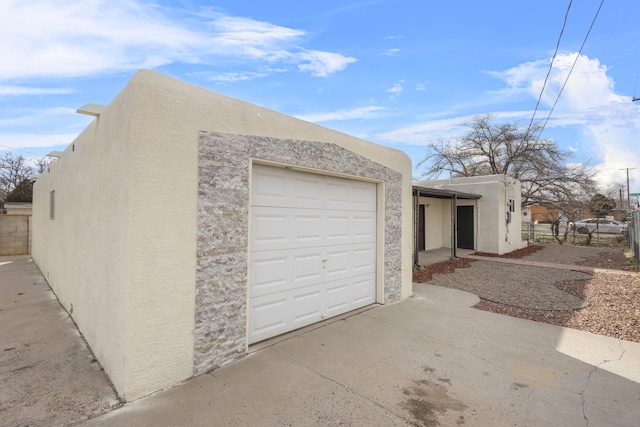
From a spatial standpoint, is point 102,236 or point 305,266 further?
point 305,266

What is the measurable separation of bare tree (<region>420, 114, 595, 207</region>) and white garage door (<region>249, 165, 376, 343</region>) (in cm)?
1780

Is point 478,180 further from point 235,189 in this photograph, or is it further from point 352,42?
point 235,189

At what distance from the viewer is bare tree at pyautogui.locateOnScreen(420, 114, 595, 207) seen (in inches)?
701

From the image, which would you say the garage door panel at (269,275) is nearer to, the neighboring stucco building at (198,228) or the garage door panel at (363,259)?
the neighboring stucco building at (198,228)

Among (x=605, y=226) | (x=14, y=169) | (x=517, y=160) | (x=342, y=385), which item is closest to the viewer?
(x=342, y=385)

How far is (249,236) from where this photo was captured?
362cm

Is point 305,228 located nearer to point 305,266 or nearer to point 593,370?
point 305,266

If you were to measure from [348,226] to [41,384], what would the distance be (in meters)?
4.15

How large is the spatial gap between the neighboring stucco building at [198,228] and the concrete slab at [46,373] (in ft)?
0.66

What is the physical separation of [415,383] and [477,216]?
1337cm

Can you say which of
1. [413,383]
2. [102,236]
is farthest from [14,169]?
[413,383]

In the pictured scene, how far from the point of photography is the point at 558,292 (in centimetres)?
699

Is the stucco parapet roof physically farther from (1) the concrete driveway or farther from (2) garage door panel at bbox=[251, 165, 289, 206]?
(2) garage door panel at bbox=[251, 165, 289, 206]

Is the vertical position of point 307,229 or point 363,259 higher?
point 307,229
